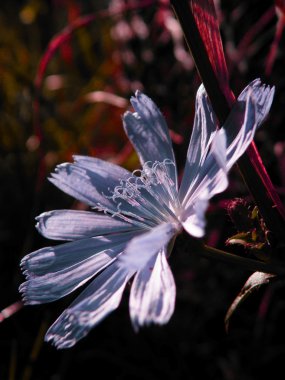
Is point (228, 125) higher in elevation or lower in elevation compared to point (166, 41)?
lower

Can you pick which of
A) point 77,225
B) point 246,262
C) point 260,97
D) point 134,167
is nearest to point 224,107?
point 260,97

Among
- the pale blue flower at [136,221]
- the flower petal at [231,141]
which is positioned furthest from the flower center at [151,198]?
the flower petal at [231,141]

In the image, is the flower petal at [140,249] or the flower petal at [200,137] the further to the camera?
the flower petal at [200,137]

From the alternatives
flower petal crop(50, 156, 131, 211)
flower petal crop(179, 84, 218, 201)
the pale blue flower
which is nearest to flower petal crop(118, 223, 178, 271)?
the pale blue flower

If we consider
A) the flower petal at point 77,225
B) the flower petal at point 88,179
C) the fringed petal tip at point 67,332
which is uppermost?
the flower petal at point 88,179

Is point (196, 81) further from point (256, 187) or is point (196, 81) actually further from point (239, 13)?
point (256, 187)

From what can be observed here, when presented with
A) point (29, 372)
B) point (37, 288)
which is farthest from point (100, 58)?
point (37, 288)

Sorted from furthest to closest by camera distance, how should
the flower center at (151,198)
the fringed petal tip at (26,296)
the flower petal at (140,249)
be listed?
the flower center at (151,198) < the fringed petal tip at (26,296) < the flower petal at (140,249)

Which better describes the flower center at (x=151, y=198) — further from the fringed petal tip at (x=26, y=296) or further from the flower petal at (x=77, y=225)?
the fringed petal tip at (x=26, y=296)
